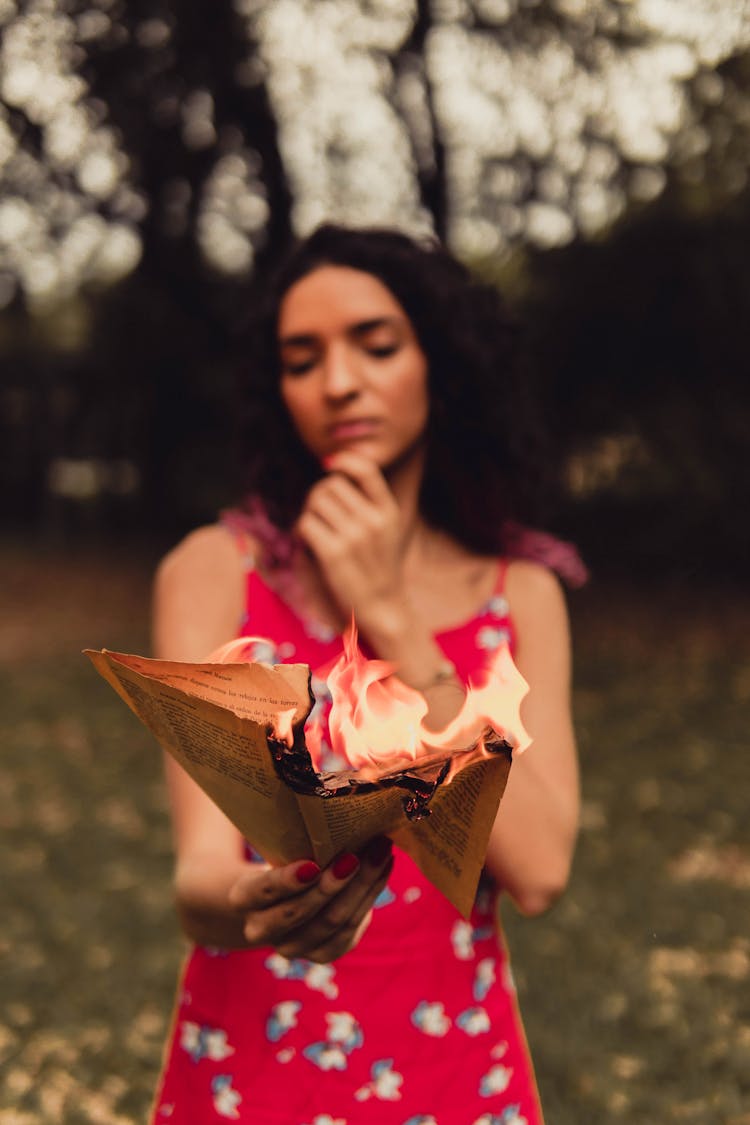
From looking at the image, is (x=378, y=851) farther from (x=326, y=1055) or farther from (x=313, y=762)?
(x=326, y=1055)

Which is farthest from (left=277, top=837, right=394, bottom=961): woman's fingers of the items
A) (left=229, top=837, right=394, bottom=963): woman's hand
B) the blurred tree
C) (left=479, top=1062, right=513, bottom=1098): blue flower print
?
the blurred tree

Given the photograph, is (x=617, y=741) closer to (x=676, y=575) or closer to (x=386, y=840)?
(x=676, y=575)

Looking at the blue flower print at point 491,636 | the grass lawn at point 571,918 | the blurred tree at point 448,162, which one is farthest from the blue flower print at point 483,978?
the blurred tree at point 448,162

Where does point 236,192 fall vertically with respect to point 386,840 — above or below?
above

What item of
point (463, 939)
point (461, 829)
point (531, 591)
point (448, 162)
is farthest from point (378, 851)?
point (448, 162)

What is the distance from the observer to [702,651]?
37.5 feet

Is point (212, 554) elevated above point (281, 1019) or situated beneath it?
elevated above

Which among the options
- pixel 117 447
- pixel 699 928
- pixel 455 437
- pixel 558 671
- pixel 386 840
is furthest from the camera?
pixel 117 447

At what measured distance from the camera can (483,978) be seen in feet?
5.85

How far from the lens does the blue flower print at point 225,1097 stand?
1.67 m

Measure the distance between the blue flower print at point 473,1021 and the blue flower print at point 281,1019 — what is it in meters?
0.27

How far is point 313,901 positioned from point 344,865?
2.8 inches

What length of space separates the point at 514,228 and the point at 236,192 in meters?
3.75

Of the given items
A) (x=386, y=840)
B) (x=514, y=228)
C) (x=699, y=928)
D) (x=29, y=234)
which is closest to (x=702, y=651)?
(x=514, y=228)
